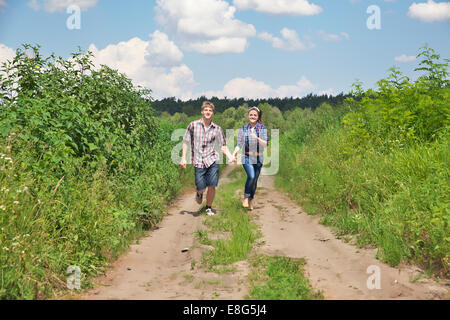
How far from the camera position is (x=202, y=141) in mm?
8078

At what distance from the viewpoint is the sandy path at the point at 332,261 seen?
443 centimetres

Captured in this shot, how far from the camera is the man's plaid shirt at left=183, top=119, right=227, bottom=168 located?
8062mm

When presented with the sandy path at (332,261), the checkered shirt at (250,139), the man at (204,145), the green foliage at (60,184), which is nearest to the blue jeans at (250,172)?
the checkered shirt at (250,139)

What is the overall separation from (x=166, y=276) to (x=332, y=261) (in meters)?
2.38

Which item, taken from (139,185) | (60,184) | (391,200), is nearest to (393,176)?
(391,200)

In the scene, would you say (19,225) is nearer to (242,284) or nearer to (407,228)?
(242,284)

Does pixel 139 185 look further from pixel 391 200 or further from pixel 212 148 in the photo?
pixel 391 200

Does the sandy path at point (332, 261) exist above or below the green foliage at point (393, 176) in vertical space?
below

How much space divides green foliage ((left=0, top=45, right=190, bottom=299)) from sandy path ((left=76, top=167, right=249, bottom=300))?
258 mm

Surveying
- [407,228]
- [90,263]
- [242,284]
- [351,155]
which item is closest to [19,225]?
[90,263]

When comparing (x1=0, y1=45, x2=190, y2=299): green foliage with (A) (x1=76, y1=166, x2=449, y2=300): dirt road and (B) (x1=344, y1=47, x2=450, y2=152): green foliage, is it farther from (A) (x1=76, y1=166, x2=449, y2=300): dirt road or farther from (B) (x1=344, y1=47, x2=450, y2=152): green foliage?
(B) (x1=344, y1=47, x2=450, y2=152): green foliage

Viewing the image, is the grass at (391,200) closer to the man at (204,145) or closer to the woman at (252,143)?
the woman at (252,143)

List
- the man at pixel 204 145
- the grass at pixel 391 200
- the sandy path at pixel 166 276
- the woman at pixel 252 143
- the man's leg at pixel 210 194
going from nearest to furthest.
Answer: the sandy path at pixel 166 276, the grass at pixel 391 200, the man at pixel 204 145, the man's leg at pixel 210 194, the woman at pixel 252 143

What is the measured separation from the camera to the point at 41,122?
5.55m
